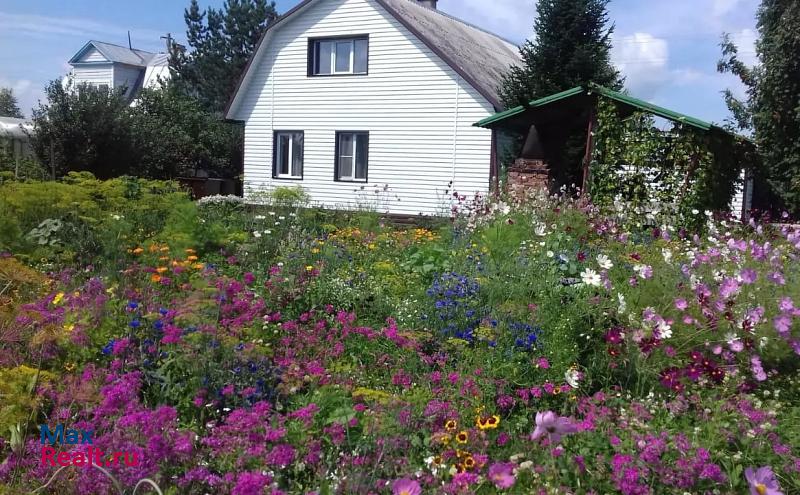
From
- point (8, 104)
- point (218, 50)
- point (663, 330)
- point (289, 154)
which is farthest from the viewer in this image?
point (8, 104)

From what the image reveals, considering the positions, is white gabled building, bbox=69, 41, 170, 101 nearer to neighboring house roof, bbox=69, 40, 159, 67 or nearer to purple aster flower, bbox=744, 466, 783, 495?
neighboring house roof, bbox=69, 40, 159, 67

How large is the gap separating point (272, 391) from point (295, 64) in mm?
16428

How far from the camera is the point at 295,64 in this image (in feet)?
61.3

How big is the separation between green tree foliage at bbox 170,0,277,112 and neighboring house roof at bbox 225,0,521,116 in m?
16.7

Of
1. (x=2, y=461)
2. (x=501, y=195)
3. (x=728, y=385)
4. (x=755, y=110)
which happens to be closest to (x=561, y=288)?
(x=728, y=385)

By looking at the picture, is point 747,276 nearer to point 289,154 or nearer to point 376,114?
point 376,114

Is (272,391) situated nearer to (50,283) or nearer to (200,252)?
(50,283)

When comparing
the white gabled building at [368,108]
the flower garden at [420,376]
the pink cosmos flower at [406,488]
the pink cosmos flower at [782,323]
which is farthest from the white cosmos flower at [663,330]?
the white gabled building at [368,108]

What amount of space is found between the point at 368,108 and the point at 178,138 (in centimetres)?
981

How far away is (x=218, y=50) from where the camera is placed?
36.7 meters

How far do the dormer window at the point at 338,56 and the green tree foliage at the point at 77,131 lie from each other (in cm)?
570

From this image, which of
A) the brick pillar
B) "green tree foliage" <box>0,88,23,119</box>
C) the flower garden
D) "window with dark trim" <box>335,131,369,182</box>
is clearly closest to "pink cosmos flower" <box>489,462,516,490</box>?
the flower garden

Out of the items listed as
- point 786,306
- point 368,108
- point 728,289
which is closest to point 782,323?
point 786,306

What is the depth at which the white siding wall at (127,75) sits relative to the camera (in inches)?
1444
